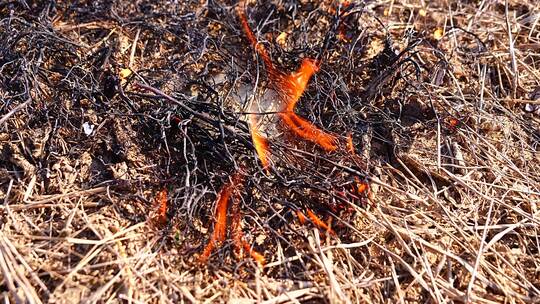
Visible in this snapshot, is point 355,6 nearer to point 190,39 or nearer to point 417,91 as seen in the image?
point 417,91

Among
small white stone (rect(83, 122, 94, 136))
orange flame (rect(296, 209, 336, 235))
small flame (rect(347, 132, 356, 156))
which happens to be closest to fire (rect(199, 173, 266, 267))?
orange flame (rect(296, 209, 336, 235))

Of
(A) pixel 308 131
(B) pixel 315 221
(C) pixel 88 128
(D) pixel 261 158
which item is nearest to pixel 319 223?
(B) pixel 315 221

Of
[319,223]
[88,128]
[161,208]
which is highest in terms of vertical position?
[88,128]

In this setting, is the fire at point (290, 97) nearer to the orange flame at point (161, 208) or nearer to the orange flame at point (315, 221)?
the orange flame at point (315, 221)

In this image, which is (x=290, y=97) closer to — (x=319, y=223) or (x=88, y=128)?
(x=319, y=223)

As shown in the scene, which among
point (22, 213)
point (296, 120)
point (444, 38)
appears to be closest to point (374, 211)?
point (296, 120)

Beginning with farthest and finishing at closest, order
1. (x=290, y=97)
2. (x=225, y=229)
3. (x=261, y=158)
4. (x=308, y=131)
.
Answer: (x=290, y=97), (x=308, y=131), (x=261, y=158), (x=225, y=229)

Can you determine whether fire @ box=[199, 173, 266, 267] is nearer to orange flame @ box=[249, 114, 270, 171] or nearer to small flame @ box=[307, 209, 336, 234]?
orange flame @ box=[249, 114, 270, 171]
